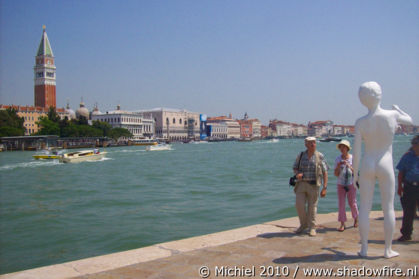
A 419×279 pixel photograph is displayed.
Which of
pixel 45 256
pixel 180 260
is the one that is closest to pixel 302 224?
pixel 180 260

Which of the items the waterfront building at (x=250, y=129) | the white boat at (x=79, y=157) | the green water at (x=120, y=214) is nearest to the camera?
the green water at (x=120, y=214)

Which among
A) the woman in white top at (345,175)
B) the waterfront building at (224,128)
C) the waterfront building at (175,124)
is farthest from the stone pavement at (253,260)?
the waterfront building at (224,128)

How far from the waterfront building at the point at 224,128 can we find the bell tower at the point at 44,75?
55822mm

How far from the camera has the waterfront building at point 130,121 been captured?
104000 millimetres

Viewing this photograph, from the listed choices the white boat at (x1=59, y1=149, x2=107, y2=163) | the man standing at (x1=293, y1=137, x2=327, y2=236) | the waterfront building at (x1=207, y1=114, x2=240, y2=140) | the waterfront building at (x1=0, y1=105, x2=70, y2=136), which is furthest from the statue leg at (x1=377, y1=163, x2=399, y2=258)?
the waterfront building at (x1=207, y1=114, x2=240, y2=140)

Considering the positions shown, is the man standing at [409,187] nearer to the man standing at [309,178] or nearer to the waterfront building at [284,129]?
the man standing at [309,178]

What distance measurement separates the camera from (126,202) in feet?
38.2

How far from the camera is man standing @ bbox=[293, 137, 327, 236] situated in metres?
4.62

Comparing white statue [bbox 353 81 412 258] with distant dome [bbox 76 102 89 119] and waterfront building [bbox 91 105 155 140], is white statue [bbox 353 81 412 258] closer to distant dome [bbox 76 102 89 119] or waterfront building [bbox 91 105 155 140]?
waterfront building [bbox 91 105 155 140]

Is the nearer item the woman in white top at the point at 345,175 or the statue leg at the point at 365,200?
the statue leg at the point at 365,200

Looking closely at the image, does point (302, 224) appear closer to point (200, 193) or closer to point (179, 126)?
point (200, 193)

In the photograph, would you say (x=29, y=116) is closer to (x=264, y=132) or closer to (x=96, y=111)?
(x=96, y=111)

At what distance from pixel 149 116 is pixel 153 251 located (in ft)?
385

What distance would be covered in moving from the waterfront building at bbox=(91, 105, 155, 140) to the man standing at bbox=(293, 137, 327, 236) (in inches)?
3909
